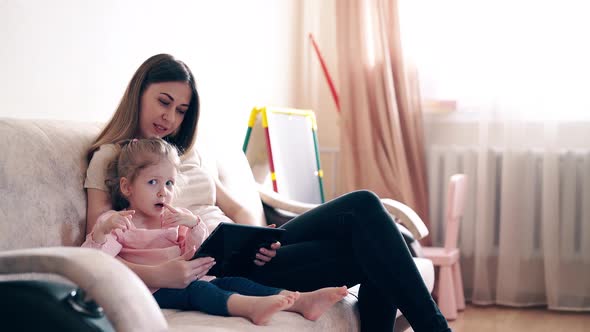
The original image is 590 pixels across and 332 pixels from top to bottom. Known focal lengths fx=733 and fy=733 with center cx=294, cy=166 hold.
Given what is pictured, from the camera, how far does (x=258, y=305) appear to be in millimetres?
1479

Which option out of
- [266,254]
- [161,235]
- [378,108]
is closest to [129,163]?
[161,235]

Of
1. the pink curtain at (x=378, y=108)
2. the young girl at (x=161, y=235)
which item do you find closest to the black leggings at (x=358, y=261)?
the young girl at (x=161, y=235)

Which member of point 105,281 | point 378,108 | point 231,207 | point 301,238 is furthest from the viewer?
point 378,108

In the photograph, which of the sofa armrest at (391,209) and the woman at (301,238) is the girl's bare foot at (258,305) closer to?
the woman at (301,238)

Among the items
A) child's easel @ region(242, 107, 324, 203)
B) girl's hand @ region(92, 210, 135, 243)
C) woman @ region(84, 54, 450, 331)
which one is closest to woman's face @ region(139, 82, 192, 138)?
woman @ region(84, 54, 450, 331)

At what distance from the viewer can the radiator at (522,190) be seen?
3.38 meters

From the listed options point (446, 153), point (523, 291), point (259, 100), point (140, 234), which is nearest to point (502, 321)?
point (523, 291)

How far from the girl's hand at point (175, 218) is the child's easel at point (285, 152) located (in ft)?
4.07

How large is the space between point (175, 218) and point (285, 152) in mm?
1443

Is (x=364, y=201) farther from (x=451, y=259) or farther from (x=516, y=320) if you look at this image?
(x=516, y=320)

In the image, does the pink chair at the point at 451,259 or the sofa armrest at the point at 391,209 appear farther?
the pink chair at the point at 451,259

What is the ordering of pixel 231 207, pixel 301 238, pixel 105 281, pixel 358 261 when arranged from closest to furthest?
pixel 105 281
pixel 358 261
pixel 301 238
pixel 231 207

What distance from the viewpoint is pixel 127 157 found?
168 centimetres

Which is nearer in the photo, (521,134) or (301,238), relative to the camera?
(301,238)
